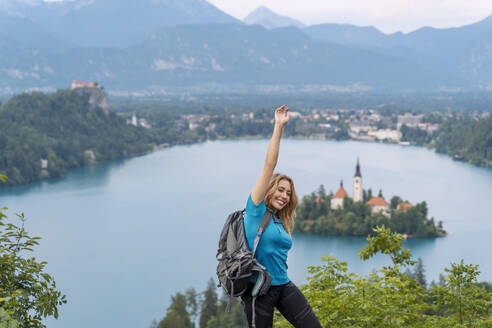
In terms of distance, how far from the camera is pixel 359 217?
19953 millimetres

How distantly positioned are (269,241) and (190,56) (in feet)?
401

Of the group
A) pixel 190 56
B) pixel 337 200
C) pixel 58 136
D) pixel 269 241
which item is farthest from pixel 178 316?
pixel 190 56

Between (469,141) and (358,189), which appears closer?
(358,189)

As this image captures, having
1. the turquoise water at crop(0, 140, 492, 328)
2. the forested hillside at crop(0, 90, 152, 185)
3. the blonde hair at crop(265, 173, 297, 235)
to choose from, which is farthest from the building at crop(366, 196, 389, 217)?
the blonde hair at crop(265, 173, 297, 235)

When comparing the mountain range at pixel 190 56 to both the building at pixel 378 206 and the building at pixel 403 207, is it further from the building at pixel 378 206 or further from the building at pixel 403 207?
the building at pixel 403 207

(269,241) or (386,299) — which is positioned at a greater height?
(269,241)

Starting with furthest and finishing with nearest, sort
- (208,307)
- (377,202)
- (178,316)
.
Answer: (377,202), (208,307), (178,316)

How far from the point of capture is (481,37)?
151375mm

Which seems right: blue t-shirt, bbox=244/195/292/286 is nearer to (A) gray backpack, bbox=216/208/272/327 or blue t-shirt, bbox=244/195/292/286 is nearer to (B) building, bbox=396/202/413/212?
(A) gray backpack, bbox=216/208/272/327

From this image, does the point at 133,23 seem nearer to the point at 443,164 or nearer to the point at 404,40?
the point at 404,40

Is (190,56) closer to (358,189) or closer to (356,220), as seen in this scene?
(358,189)

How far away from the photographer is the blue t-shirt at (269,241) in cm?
202

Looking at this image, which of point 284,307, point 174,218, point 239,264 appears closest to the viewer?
point 239,264

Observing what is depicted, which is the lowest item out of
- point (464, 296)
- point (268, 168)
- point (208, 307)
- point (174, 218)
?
point (174, 218)
